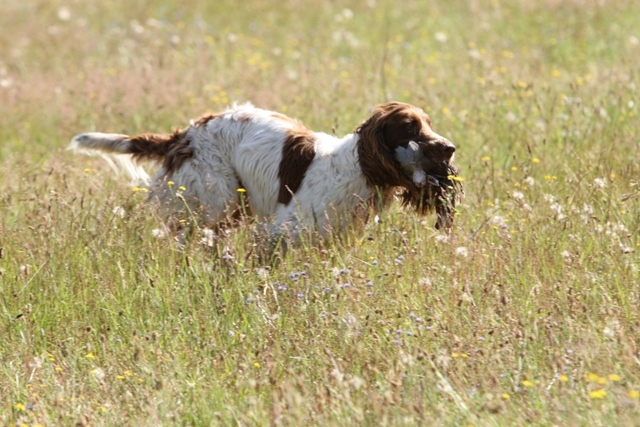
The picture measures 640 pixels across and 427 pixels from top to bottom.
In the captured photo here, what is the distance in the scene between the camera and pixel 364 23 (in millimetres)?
11711

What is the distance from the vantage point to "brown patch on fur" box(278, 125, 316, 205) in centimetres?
520

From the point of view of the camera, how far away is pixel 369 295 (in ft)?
13.0

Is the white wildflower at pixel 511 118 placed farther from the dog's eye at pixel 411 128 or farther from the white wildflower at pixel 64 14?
the white wildflower at pixel 64 14

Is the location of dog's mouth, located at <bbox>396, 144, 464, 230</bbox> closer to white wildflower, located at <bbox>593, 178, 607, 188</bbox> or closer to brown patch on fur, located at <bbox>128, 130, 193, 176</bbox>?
white wildflower, located at <bbox>593, 178, 607, 188</bbox>

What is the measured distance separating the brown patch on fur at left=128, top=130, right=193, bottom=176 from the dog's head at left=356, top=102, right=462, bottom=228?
1273 millimetres

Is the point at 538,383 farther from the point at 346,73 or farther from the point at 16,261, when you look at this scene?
the point at 346,73

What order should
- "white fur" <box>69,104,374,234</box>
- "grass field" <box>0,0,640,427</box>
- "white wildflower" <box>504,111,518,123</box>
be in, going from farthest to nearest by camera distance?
"white wildflower" <box>504,111,518,123</box> < "white fur" <box>69,104,374,234</box> < "grass field" <box>0,0,640,427</box>

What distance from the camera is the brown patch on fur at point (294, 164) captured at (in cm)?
520

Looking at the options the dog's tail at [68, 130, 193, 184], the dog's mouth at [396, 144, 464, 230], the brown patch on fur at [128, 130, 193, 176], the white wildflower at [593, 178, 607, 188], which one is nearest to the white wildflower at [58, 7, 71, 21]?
the dog's tail at [68, 130, 193, 184]

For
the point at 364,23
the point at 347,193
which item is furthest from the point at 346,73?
the point at 347,193

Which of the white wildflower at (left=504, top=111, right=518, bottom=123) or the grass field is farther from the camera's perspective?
the white wildflower at (left=504, top=111, right=518, bottom=123)

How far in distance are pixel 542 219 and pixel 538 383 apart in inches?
66.0

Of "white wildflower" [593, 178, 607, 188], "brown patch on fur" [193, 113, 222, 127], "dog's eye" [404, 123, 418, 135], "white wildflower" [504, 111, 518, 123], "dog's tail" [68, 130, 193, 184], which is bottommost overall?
"dog's tail" [68, 130, 193, 184]

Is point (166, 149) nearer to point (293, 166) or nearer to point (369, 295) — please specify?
point (293, 166)
